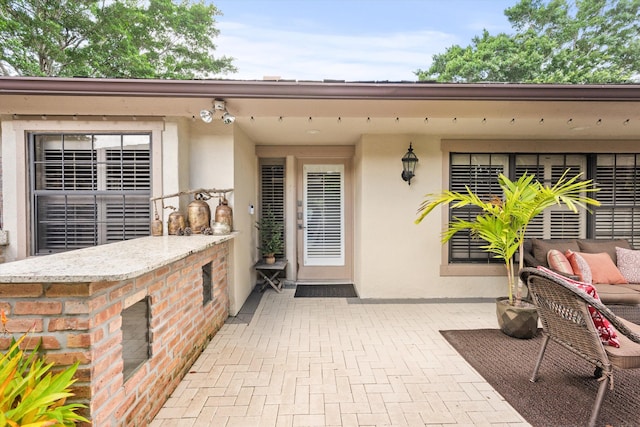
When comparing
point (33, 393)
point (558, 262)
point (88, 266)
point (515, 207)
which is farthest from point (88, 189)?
point (558, 262)

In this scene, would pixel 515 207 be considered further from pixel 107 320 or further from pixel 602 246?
pixel 107 320

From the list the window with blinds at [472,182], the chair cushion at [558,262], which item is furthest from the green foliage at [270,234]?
the chair cushion at [558,262]

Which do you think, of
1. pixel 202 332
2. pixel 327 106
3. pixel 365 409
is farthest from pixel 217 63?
pixel 365 409

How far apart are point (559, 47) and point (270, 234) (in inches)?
624

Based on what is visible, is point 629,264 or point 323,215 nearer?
point 629,264

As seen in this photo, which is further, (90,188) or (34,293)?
(90,188)

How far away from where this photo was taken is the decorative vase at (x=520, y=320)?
2939mm

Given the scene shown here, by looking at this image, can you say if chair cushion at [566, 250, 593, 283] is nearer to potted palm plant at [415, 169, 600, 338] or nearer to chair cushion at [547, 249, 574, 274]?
chair cushion at [547, 249, 574, 274]

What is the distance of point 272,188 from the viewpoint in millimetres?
5277

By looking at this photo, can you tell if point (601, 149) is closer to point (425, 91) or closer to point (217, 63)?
point (425, 91)

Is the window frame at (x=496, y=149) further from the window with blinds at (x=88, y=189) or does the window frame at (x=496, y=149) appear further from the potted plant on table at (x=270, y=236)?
the window with blinds at (x=88, y=189)

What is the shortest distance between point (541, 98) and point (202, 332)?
12.9ft

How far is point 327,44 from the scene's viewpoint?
12.0 metres

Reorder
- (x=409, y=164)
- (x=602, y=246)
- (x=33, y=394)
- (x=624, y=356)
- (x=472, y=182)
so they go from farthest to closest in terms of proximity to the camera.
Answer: (x=472, y=182), (x=409, y=164), (x=602, y=246), (x=624, y=356), (x=33, y=394)
